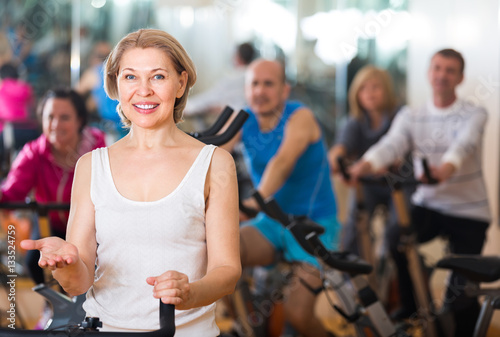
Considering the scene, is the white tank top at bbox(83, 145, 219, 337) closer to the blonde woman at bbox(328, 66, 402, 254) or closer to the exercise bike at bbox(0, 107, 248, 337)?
the exercise bike at bbox(0, 107, 248, 337)

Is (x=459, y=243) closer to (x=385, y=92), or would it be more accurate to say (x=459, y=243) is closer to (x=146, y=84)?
(x=385, y=92)

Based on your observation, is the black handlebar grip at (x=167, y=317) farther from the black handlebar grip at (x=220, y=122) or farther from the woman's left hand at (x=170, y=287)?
the black handlebar grip at (x=220, y=122)

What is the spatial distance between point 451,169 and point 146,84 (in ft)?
6.18

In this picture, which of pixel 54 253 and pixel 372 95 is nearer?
pixel 54 253

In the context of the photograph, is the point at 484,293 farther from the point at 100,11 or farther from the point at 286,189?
the point at 100,11

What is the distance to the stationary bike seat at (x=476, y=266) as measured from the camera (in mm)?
2111

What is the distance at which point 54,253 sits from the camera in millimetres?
1214

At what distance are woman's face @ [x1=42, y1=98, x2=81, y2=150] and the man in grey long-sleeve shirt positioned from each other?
51.8 inches

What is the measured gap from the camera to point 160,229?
1.38 m

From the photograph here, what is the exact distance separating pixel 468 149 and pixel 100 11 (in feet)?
9.44

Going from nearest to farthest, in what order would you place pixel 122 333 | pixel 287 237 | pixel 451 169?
pixel 122 333 → pixel 287 237 → pixel 451 169

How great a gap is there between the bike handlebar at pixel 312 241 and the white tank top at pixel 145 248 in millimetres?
660

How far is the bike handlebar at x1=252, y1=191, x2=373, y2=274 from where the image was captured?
2.04 metres

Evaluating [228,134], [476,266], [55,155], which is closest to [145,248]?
[228,134]
